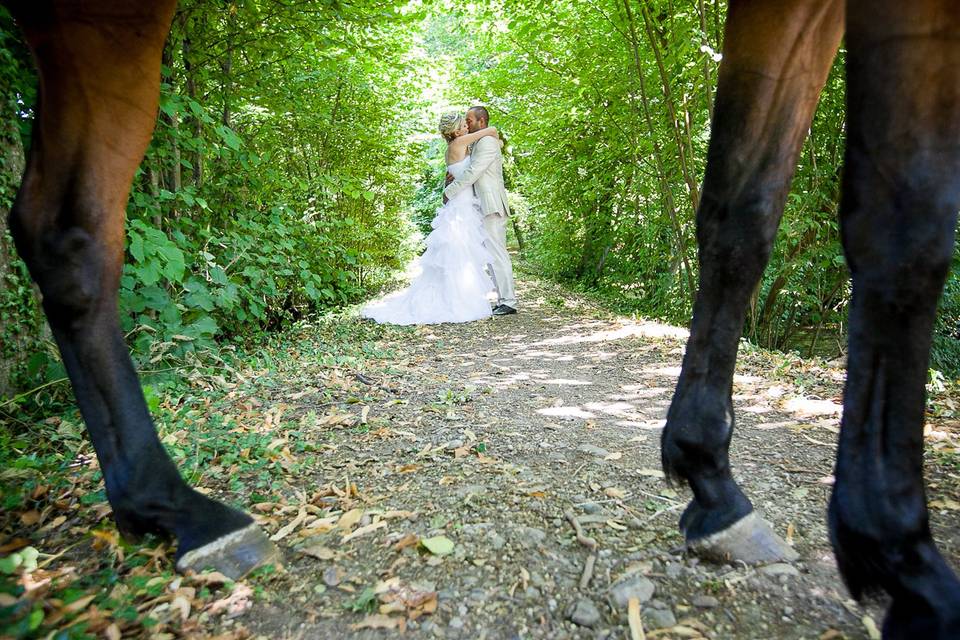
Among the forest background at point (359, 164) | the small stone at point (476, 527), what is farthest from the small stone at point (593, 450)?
the forest background at point (359, 164)

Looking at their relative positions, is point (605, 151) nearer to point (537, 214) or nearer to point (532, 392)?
point (537, 214)

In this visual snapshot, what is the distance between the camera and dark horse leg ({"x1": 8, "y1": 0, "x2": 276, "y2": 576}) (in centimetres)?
126

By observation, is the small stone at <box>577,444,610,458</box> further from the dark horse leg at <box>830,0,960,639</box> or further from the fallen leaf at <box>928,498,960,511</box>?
the dark horse leg at <box>830,0,960,639</box>

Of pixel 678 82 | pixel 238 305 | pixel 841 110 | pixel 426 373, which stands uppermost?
pixel 678 82

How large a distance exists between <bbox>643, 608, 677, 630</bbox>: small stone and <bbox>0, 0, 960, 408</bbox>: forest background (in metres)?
2.23

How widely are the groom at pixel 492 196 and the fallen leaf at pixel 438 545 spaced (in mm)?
4994

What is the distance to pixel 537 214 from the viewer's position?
1312cm

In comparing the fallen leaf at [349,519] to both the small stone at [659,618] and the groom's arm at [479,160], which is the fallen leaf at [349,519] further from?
the groom's arm at [479,160]

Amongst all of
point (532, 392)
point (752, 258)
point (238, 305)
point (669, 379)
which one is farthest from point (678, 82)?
point (752, 258)

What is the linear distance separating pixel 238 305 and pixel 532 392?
7.14ft

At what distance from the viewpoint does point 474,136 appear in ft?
21.8

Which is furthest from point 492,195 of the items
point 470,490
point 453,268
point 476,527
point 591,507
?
point 476,527

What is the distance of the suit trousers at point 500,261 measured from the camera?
6516 millimetres

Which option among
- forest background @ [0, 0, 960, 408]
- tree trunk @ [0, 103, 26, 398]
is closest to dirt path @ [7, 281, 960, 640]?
tree trunk @ [0, 103, 26, 398]
